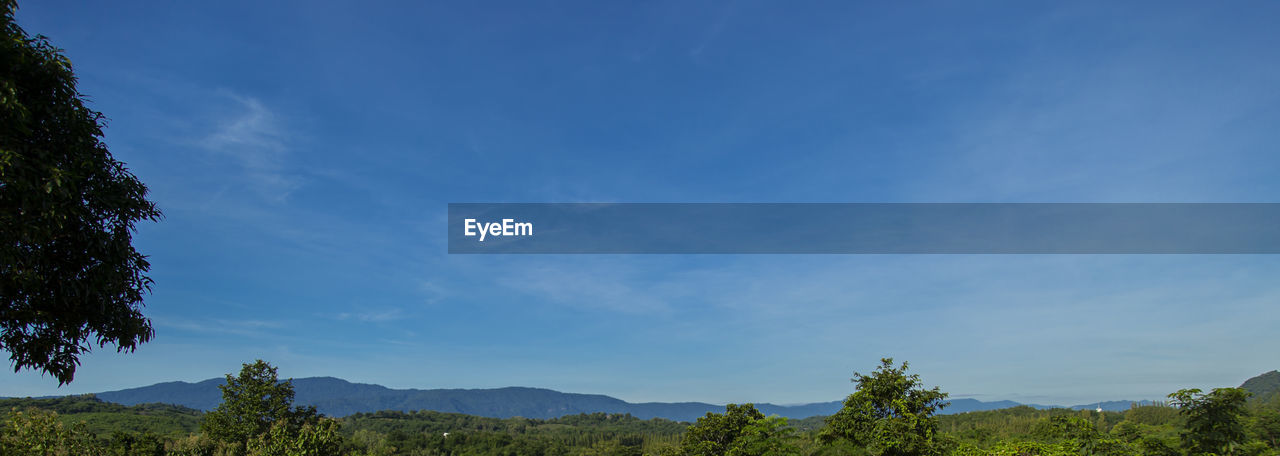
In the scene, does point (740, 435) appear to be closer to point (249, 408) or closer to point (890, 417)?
point (890, 417)

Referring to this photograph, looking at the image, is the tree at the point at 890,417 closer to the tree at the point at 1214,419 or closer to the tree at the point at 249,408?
the tree at the point at 1214,419

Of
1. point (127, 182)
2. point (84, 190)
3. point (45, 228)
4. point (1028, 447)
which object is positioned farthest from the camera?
point (1028, 447)

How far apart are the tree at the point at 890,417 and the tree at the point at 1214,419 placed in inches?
395

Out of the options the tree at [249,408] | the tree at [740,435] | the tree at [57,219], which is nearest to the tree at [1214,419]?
the tree at [740,435]

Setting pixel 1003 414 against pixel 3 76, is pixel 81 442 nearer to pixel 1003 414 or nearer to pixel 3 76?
pixel 3 76

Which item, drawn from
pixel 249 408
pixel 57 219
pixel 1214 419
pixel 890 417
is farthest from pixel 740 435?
pixel 249 408

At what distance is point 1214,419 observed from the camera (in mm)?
23453

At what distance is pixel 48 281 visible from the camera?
11.2m

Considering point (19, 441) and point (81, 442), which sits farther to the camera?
point (81, 442)

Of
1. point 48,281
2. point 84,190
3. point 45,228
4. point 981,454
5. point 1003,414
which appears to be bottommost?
point 1003,414

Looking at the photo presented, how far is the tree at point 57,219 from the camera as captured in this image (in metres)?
9.70

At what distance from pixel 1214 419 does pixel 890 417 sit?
13029mm

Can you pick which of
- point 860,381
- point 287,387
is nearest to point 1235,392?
point 860,381

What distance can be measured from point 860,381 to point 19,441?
31021mm
